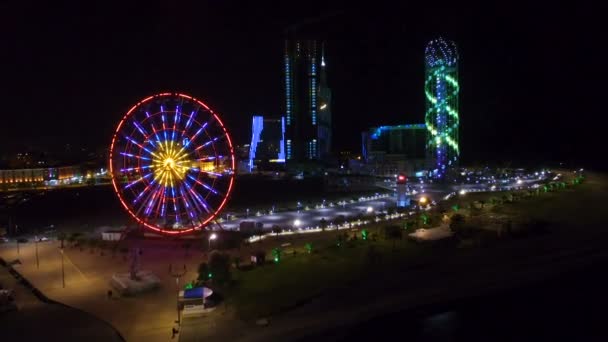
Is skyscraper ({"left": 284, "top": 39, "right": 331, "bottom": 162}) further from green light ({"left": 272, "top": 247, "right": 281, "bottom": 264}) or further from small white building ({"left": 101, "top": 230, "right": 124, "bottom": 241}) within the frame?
green light ({"left": 272, "top": 247, "right": 281, "bottom": 264})

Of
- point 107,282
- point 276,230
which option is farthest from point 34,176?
point 107,282

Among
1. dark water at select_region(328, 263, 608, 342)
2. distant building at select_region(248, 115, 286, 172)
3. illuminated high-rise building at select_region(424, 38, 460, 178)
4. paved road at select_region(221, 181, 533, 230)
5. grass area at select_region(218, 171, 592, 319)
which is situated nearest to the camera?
dark water at select_region(328, 263, 608, 342)

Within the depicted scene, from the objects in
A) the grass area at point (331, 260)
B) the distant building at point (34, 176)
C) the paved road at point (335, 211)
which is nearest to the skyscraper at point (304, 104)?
the distant building at point (34, 176)

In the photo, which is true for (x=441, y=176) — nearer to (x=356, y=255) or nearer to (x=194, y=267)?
(x=356, y=255)

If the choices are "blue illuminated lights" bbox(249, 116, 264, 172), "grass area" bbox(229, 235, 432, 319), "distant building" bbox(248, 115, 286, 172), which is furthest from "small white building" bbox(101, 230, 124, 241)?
"blue illuminated lights" bbox(249, 116, 264, 172)

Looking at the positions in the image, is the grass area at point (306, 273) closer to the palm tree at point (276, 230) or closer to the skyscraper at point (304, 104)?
the palm tree at point (276, 230)

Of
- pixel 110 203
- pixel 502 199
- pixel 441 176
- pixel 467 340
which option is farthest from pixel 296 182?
pixel 467 340
